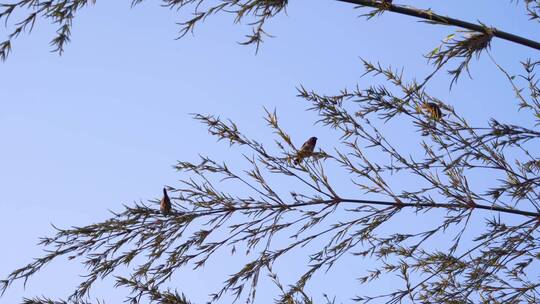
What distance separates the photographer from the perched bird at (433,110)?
470 centimetres

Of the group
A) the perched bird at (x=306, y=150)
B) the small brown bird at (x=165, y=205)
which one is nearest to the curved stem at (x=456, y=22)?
the perched bird at (x=306, y=150)

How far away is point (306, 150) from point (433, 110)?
100 cm

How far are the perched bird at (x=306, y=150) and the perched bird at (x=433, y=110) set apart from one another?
0.86 meters

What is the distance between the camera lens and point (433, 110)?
15.6 ft

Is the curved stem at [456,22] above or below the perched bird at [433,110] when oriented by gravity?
below

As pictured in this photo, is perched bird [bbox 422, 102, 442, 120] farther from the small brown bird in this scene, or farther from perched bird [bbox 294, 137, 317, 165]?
the small brown bird

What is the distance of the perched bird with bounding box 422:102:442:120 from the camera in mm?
4699

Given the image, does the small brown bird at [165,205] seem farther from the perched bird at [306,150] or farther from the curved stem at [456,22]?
the curved stem at [456,22]

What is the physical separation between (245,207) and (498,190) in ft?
5.83

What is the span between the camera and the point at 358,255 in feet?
16.0

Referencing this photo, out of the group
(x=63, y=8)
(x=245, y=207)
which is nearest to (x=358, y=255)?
(x=245, y=207)

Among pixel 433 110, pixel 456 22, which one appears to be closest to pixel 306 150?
pixel 433 110

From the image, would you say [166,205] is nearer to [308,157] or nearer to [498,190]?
[308,157]

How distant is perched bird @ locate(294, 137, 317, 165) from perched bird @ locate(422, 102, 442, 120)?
0.86 meters
